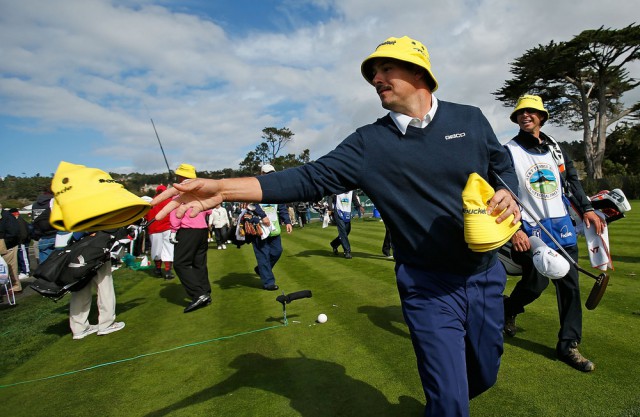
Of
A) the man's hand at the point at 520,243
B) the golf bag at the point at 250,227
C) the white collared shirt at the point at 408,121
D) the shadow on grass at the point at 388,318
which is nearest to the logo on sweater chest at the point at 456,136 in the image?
the white collared shirt at the point at 408,121

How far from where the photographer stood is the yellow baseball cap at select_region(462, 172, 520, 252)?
2.14 meters

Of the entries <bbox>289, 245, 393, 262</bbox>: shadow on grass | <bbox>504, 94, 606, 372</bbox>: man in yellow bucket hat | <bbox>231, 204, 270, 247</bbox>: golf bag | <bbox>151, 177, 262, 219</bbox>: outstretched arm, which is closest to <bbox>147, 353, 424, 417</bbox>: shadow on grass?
<bbox>504, 94, 606, 372</bbox>: man in yellow bucket hat

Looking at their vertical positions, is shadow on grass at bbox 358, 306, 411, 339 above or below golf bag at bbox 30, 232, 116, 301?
below

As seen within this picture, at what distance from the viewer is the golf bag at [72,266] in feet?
19.5

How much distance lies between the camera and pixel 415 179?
7.83 ft

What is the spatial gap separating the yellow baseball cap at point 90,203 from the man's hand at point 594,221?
4376 millimetres

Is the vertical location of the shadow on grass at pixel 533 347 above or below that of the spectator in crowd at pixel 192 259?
below

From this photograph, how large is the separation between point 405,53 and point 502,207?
1138 mm

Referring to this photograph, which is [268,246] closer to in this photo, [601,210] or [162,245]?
[162,245]

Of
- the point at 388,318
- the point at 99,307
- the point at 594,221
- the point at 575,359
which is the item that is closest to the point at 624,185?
the point at 594,221

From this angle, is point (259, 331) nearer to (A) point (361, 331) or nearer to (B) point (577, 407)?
(A) point (361, 331)

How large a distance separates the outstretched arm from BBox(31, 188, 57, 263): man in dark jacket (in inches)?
329

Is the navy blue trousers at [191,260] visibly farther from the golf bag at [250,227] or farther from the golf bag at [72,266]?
→ the golf bag at [72,266]

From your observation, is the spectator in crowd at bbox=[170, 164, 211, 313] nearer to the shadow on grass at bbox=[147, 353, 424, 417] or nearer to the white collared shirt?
the shadow on grass at bbox=[147, 353, 424, 417]
